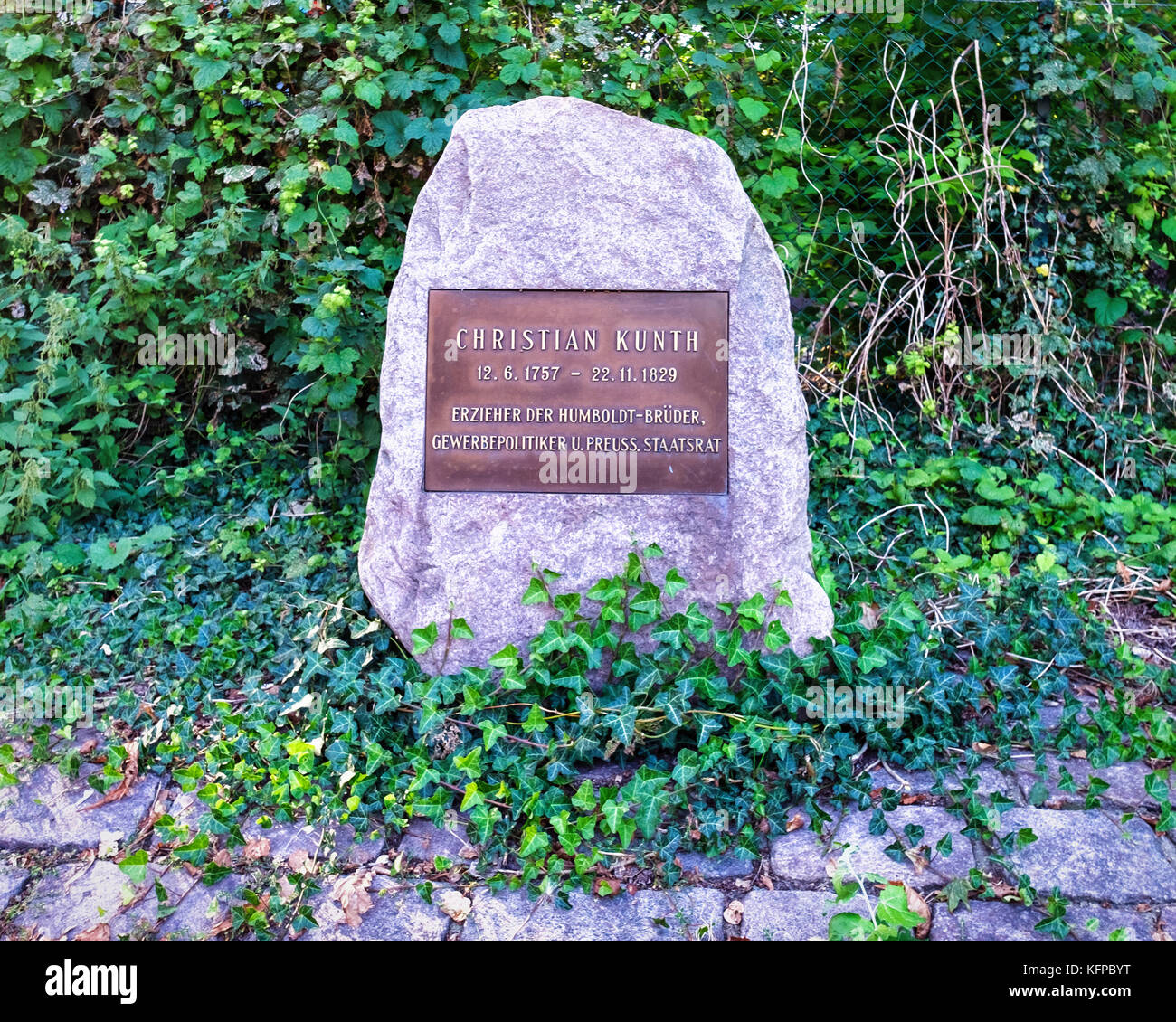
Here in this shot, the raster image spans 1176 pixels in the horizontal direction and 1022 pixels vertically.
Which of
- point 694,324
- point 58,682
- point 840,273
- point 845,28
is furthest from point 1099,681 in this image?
point 58,682

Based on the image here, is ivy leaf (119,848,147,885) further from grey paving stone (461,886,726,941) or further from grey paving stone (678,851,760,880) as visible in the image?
grey paving stone (678,851,760,880)

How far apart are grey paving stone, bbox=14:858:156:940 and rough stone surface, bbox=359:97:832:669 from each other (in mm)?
1084

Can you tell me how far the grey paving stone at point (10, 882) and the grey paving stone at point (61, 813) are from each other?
10 cm

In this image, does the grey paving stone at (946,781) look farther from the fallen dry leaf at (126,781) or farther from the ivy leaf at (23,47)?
the ivy leaf at (23,47)

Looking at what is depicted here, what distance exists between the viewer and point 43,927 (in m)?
2.45

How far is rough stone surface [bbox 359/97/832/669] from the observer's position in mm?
3182

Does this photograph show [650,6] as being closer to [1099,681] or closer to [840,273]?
[840,273]

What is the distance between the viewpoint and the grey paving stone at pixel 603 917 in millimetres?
2387

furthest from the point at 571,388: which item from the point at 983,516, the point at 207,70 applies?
the point at 207,70

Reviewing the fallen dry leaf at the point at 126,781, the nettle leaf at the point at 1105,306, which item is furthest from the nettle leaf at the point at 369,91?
the nettle leaf at the point at 1105,306

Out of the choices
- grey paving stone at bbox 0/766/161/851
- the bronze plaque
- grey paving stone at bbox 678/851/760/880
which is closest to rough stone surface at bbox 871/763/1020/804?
grey paving stone at bbox 678/851/760/880

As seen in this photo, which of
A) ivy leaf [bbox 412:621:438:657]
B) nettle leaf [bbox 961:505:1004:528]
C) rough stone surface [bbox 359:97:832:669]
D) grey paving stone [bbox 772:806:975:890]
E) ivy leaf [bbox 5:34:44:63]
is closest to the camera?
grey paving stone [bbox 772:806:975:890]

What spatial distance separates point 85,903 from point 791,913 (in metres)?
1.87

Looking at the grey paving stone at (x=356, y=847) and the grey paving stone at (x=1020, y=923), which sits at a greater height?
the grey paving stone at (x=1020, y=923)
